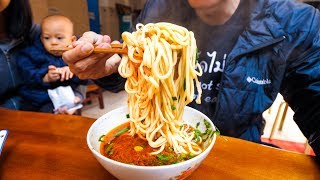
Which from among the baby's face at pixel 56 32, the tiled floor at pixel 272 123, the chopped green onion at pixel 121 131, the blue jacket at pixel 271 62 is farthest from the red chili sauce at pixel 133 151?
the tiled floor at pixel 272 123

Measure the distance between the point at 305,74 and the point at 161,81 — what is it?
78 centimetres

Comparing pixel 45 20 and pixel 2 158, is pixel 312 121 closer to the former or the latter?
pixel 2 158

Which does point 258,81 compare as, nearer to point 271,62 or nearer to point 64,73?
point 271,62

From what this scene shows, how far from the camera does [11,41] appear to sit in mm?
1789

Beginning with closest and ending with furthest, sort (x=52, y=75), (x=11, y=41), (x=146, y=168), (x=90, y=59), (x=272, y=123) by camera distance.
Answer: (x=146, y=168)
(x=90, y=59)
(x=11, y=41)
(x=52, y=75)
(x=272, y=123)

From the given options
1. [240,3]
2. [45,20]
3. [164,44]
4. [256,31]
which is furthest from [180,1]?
[45,20]

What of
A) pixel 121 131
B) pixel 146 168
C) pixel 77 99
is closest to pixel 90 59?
pixel 121 131

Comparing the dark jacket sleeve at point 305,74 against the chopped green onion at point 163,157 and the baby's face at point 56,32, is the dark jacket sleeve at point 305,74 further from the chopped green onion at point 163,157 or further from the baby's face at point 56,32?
the baby's face at point 56,32

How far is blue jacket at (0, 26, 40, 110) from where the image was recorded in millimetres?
1754

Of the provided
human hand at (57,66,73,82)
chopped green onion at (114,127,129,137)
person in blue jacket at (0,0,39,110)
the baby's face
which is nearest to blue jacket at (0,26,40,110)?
person in blue jacket at (0,0,39,110)

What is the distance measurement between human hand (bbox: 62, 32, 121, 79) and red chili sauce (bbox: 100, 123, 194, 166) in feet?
0.96

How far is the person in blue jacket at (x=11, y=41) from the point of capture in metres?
1.73

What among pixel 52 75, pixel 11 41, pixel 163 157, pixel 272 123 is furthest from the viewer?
pixel 272 123

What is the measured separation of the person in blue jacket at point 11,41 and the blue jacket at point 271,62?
150 cm
